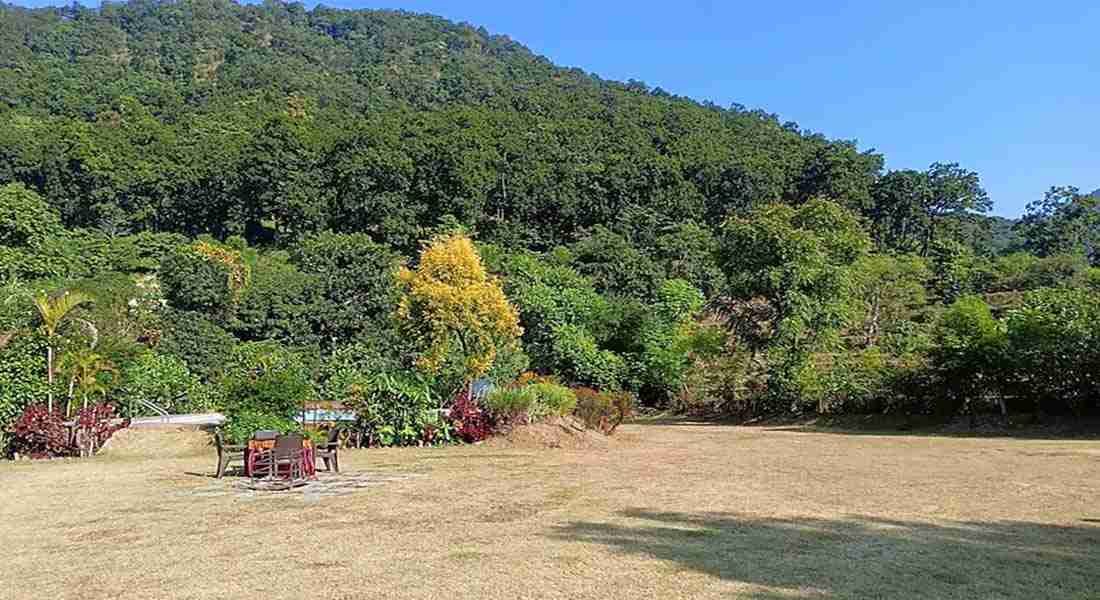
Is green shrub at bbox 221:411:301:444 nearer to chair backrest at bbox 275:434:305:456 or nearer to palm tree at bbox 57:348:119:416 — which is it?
palm tree at bbox 57:348:119:416

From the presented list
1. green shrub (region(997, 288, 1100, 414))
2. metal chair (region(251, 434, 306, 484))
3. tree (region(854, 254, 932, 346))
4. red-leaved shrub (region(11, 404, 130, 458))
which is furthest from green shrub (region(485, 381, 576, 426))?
tree (region(854, 254, 932, 346))

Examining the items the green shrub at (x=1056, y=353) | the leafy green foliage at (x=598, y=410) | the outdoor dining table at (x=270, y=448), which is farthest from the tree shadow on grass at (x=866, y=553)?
the green shrub at (x=1056, y=353)

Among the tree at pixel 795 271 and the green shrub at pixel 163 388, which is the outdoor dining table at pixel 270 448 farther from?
the tree at pixel 795 271

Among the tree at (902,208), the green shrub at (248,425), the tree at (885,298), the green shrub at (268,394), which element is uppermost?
the tree at (902,208)

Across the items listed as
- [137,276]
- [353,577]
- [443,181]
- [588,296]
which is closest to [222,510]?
[353,577]

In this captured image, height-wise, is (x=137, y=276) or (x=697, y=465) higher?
(x=137, y=276)

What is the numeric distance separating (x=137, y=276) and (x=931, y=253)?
53624mm

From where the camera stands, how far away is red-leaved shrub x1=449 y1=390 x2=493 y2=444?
17.4 metres

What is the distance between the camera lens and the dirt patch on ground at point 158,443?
54.3 feet

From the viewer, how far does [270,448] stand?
12336 mm

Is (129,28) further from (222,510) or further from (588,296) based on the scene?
(222,510)

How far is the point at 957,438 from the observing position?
1947 cm

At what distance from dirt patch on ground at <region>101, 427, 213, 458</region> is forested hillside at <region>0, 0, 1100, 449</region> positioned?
1.53 metres

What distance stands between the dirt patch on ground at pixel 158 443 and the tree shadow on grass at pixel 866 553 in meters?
11.6
